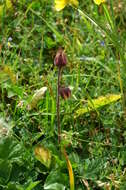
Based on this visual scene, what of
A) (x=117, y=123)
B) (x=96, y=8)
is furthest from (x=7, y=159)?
(x=96, y=8)

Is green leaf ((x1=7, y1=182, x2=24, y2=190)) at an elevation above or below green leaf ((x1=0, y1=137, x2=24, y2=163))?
below

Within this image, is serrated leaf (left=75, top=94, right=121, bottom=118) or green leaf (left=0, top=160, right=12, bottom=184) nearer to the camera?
green leaf (left=0, top=160, right=12, bottom=184)

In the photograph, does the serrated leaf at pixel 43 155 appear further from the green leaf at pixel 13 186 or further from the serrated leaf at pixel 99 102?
the serrated leaf at pixel 99 102

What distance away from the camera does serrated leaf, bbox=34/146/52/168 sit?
1623 mm

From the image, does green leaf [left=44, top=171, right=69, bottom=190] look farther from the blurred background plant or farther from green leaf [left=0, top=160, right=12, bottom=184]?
green leaf [left=0, top=160, right=12, bottom=184]

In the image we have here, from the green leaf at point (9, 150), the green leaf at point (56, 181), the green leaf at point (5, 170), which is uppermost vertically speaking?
the green leaf at point (9, 150)

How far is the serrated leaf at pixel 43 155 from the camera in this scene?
1.62m

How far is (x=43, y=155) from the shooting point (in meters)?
1.63

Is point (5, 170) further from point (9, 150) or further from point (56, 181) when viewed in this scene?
point (56, 181)

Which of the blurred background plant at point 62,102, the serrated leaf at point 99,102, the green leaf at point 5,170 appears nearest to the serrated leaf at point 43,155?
the blurred background plant at point 62,102

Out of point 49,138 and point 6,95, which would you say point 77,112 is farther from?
point 6,95

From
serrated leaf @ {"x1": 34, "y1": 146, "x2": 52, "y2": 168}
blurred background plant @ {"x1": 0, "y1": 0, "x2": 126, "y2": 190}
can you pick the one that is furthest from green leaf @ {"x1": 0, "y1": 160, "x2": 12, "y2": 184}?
serrated leaf @ {"x1": 34, "y1": 146, "x2": 52, "y2": 168}

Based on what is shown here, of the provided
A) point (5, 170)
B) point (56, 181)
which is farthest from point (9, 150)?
point (56, 181)

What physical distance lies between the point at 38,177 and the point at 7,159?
0.14m
